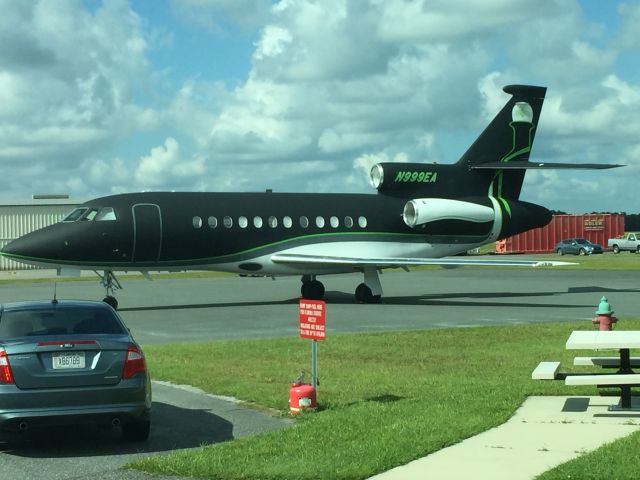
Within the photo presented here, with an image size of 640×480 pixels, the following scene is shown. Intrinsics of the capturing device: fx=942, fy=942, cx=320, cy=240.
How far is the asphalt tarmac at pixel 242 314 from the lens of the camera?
8953mm

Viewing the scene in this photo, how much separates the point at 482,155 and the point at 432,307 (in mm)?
6956

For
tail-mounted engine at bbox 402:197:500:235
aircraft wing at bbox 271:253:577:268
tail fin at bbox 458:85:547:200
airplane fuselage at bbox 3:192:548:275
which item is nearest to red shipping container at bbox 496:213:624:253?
tail fin at bbox 458:85:547:200

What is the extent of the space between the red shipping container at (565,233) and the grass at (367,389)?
65362mm

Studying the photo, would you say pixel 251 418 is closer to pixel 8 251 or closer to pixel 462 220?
pixel 8 251

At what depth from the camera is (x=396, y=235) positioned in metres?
29.8

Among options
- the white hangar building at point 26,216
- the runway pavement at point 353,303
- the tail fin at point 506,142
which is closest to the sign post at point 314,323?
the runway pavement at point 353,303

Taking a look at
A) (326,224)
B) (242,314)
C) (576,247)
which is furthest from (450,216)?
(576,247)

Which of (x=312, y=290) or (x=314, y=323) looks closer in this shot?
(x=314, y=323)

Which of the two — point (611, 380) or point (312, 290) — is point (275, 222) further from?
point (611, 380)

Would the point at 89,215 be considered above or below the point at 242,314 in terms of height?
above

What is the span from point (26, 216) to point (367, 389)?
55.8 meters

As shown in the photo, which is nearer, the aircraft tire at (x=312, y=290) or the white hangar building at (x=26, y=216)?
the aircraft tire at (x=312, y=290)

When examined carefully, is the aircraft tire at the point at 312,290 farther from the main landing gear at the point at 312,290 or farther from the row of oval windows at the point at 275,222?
the row of oval windows at the point at 275,222

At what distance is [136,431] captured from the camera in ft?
30.1
